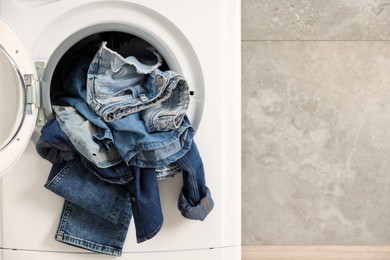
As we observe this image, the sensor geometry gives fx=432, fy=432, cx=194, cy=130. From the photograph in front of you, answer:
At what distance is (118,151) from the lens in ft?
3.14

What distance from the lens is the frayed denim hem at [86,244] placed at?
101 centimetres

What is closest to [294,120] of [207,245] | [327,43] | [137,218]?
[327,43]

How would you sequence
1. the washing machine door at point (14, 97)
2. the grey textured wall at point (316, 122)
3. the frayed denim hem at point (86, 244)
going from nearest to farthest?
the washing machine door at point (14, 97) → the frayed denim hem at point (86, 244) → the grey textured wall at point (316, 122)

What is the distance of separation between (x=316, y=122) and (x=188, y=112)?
0.56 m

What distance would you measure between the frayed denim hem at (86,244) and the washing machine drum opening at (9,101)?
10.0 inches

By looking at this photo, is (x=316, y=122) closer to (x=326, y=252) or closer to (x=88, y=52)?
(x=326, y=252)

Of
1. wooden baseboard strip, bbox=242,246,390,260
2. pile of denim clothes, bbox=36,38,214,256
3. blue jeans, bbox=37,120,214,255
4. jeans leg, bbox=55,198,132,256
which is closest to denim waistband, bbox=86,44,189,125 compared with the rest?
pile of denim clothes, bbox=36,38,214,256

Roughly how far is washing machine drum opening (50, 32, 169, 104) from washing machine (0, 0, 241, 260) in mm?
19

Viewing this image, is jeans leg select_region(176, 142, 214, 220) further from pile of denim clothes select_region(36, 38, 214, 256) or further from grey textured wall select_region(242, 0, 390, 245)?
grey textured wall select_region(242, 0, 390, 245)

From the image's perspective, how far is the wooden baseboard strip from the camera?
4.70 ft

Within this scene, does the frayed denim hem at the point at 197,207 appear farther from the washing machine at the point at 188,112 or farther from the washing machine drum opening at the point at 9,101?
the washing machine drum opening at the point at 9,101

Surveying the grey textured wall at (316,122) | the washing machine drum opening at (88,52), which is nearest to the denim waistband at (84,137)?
the washing machine drum opening at (88,52)

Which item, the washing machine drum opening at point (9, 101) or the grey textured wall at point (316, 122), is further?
the grey textured wall at point (316, 122)

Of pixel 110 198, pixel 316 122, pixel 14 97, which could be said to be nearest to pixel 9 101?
pixel 14 97
